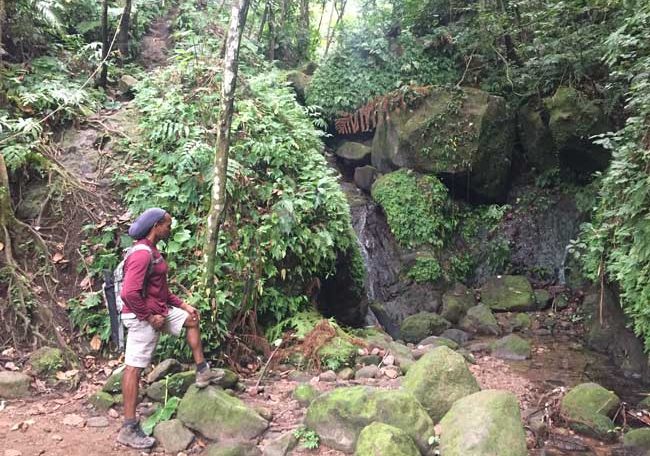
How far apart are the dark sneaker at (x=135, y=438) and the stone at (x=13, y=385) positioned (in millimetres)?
1487

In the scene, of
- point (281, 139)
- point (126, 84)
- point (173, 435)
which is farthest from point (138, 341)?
point (126, 84)

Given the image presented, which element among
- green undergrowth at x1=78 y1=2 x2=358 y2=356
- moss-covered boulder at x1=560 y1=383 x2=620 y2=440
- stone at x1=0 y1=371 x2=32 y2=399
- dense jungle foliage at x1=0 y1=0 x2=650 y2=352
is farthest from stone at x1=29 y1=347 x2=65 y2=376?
moss-covered boulder at x1=560 y1=383 x2=620 y2=440

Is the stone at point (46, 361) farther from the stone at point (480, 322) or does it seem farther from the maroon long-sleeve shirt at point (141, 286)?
the stone at point (480, 322)

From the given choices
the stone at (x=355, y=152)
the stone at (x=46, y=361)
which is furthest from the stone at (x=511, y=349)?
the stone at (x=46, y=361)

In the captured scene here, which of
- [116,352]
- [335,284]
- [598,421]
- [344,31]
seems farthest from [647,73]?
[344,31]

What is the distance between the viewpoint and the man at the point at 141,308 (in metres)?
4.73

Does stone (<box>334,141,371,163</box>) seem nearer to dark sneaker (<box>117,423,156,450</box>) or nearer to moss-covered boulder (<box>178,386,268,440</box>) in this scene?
moss-covered boulder (<box>178,386,268,440</box>)

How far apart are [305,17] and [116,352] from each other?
14.8m

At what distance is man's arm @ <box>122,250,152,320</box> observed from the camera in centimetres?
470

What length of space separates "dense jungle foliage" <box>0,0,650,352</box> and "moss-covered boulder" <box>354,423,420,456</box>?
2536 mm

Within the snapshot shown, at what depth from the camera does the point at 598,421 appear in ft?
20.5

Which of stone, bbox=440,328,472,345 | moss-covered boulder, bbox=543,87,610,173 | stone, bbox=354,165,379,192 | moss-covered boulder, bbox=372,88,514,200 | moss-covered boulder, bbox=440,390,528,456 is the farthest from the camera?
stone, bbox=354,165,379,192

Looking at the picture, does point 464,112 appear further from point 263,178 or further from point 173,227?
→ point 173,227

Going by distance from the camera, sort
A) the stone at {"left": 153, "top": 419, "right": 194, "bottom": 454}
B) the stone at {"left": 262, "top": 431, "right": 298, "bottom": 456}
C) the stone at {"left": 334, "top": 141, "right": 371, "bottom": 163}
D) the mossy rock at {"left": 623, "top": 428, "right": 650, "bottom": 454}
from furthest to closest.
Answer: the stone at {"left": 334, "top": 141, "right": 371, "bottom": 163} < the mossy rock at {"left": 623, "top": 428, "right": 650, "bottom": 454} < the stone at {"left": 153, "top": 419, "right": 194, "bottom": 454} < the stone at {"left": 262, "top": 431, "right": 298, "bottom": 456}
